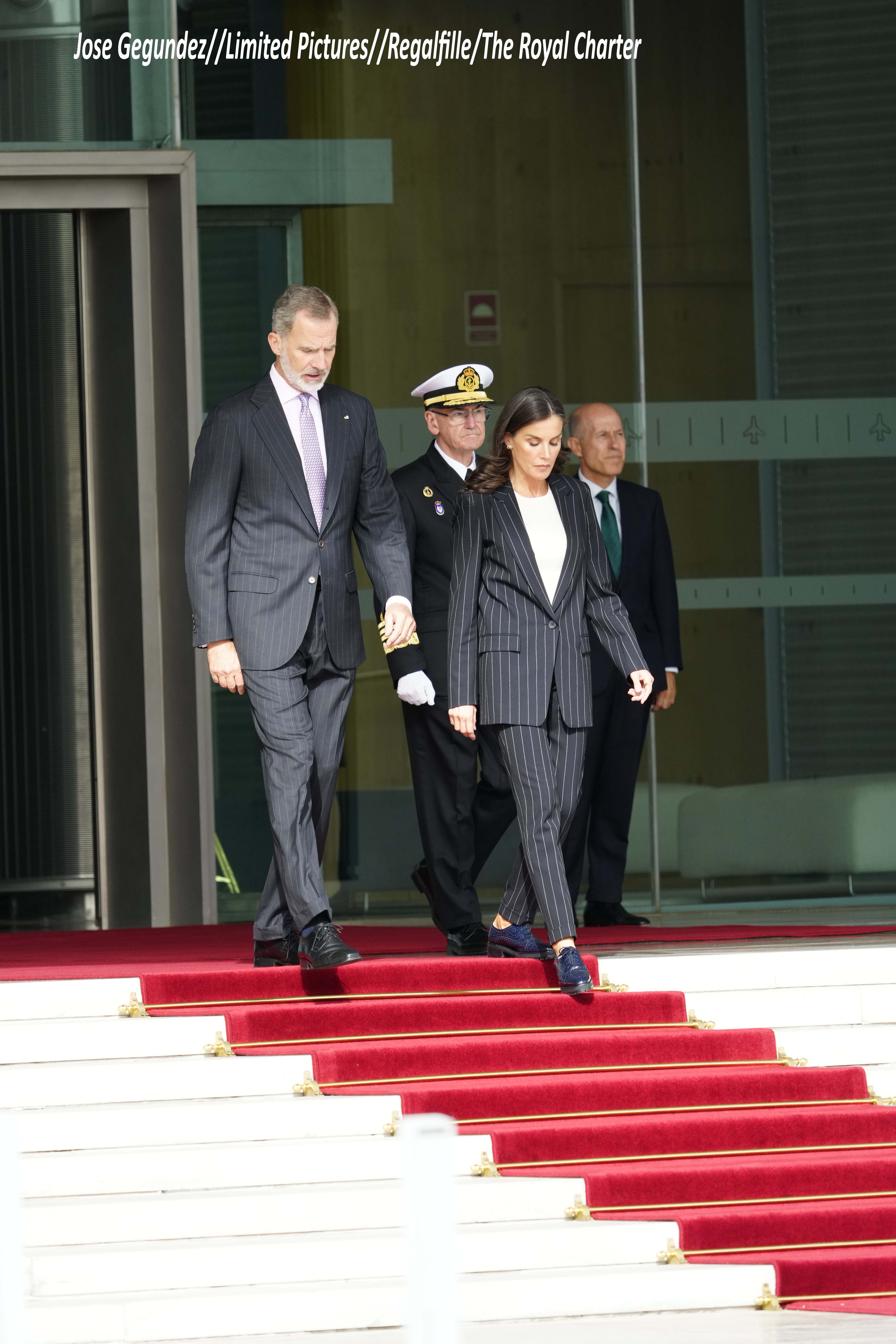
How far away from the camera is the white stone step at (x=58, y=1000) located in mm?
4969

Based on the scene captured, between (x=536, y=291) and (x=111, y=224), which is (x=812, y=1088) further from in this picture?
(x=111, y=224)

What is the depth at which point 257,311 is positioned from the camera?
7.49m

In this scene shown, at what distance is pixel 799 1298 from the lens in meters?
4.07

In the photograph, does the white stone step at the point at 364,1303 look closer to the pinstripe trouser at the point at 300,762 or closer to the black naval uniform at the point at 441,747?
the pinstripe trouser at the point at 300,762

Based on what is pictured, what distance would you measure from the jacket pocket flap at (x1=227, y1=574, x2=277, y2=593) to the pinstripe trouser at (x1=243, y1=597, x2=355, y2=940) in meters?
0.13

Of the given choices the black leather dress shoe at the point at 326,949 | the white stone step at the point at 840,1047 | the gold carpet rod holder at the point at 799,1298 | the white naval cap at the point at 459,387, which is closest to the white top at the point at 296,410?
the white naval cap at the point at 459,387

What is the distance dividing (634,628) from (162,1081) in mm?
2592

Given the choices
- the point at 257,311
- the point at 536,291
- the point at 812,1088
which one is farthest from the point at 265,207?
the point at 812,1088

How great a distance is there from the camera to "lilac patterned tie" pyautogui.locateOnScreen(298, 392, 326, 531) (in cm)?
515

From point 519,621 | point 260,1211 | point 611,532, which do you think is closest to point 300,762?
point 519,621

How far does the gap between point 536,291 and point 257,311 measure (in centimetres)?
107

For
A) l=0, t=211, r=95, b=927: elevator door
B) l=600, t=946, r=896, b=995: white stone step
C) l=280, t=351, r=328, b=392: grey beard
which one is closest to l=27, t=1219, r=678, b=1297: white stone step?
l=600, t=946, r=896, b=995: white stone step

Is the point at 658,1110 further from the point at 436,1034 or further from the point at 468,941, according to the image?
the point at 468,941

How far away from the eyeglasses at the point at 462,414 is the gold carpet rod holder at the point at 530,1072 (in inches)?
73.4
